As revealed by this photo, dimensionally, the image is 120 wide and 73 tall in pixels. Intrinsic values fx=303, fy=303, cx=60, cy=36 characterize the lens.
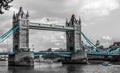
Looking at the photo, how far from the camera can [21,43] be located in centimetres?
10050

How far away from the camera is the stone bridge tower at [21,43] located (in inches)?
3679

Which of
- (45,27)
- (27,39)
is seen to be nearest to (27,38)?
(27,39)

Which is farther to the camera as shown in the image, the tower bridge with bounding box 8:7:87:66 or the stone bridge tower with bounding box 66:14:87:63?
the stone bridge tower with bounding box 66:14:87:63

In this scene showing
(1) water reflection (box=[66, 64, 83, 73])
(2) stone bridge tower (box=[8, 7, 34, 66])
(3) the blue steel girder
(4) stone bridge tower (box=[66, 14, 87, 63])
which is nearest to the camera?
(1) water reflection (box=[66, 64, 83, 73])

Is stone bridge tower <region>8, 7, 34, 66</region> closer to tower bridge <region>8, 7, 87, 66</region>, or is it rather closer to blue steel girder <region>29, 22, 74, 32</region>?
tower bridge <region>8, 7, 87, 66</region>

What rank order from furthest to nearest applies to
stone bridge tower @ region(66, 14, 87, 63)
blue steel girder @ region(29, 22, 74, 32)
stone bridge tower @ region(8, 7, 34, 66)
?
stone bridge tower @ region(66, 14, 87, 63) < blue steel girder @ region(29, 22, 74, 32) < stone bridge tower @ region(8, 7, 34, 66)

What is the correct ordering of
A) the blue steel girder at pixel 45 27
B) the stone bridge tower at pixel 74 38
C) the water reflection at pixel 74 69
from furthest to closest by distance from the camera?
the stone bridge tower at pixel 74 38 → the blue steel girder at pixel 45 27 → the water reflection at pixel 74 69

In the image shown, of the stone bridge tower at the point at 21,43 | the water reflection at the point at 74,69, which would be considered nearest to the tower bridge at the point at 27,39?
the stone bridge tower at the point at 21,43

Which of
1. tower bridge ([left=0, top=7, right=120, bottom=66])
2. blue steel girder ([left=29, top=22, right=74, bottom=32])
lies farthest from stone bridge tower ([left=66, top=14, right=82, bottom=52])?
blue steel girder ([left=29, top=22, right=74, bottom=32])

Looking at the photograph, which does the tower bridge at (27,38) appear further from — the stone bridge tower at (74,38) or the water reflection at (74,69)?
the water reflection at (74,69)

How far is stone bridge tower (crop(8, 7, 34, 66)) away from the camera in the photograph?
9344 centimetres

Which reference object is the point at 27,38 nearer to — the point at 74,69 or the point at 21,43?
the point at 21,43

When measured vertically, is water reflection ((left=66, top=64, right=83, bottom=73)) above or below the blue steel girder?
below

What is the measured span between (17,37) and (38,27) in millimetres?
8129
